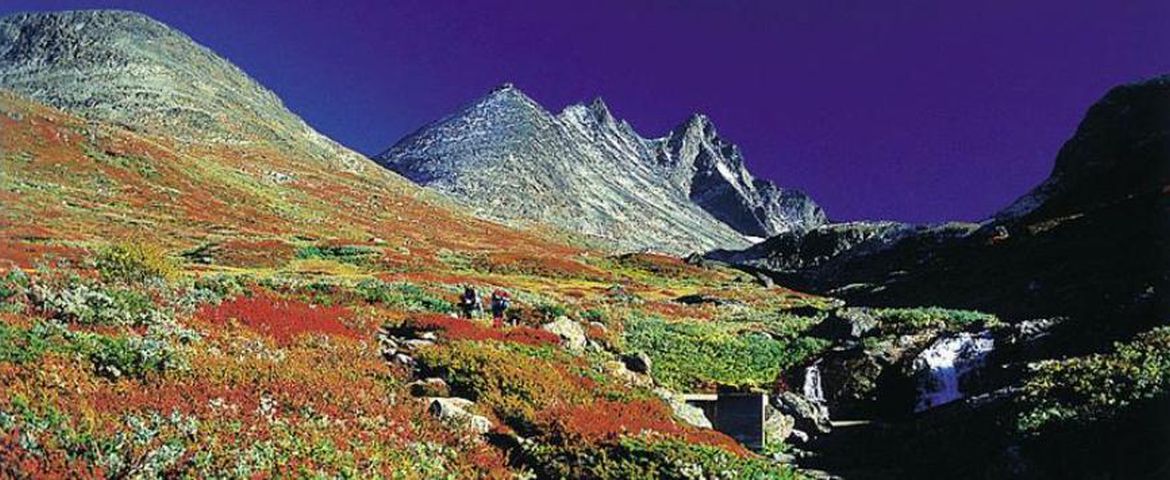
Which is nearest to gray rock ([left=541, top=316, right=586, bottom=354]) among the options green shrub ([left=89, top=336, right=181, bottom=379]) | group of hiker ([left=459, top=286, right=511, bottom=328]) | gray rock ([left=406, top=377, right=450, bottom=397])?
group of hiker ([left=459, top=286, right=511, bottom=328])

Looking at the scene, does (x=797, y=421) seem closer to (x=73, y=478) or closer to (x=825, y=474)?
(x=825, y=474)

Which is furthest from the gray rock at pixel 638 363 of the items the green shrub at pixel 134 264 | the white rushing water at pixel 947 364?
the green shrub at pixel 134 264

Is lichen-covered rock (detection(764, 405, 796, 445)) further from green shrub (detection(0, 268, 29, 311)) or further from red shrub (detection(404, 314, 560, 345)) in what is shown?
green shrub (detection(0, 268, 29, 311))

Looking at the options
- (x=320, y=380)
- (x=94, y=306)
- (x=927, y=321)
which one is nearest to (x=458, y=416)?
(x=320, y=380)

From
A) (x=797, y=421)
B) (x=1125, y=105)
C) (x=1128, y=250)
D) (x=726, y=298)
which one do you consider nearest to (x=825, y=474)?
(x=797, y=421)

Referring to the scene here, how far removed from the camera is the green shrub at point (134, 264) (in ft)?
92.5

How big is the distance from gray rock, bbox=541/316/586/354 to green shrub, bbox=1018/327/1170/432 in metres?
14.6

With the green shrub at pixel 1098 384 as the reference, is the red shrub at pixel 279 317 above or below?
above

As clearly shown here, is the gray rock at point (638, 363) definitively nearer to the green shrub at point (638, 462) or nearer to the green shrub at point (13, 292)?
the green shrub at point (638, 462)

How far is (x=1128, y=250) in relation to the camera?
149 feet

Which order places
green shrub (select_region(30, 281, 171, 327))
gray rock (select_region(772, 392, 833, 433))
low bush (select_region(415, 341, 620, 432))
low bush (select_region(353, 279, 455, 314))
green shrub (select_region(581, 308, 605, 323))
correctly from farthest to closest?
1. green shrub (select_region(581, 308, 605, 323))
2. low bush (select_region(353, 279, 455, 314))
3. gray rock (select_region(772, 392, 833, 433))
4. low bush (select_region(415, 341, 620, 432))
5. green shrub (select_region(30, 281, 171, 327))

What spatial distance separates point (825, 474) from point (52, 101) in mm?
187574

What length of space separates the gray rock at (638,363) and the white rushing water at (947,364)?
10039 millimetres

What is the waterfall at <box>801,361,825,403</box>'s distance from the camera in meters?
29.5
